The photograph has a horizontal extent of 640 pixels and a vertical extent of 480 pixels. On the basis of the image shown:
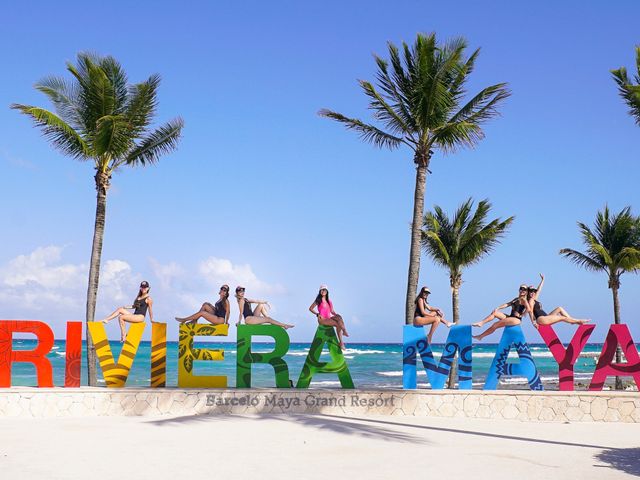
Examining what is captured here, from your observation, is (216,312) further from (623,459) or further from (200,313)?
(623,459)

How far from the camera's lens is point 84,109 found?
21.8 m

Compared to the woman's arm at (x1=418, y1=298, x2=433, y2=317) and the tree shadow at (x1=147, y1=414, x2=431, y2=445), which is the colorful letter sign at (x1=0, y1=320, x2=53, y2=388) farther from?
the woman's arm at (x1=418, y1=298, x2=433, y2=317)

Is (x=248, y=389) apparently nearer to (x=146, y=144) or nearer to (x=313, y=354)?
(x=313, y=354)

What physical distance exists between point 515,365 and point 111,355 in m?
10.3

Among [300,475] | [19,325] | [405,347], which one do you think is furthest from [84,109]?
[300,475]

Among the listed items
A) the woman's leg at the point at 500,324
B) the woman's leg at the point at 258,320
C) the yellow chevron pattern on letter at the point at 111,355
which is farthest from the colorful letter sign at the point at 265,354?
the woman's leg at the point at 500,324

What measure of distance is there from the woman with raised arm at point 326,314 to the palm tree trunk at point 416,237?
334 centimetres

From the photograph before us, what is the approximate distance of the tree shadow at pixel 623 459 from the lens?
10805 millimetres

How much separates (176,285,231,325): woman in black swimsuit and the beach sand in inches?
109

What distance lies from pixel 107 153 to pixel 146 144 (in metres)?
1.37

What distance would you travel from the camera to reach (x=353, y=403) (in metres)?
17.6

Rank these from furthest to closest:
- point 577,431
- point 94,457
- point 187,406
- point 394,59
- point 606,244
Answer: point 606,244 → point 394,59 → point 187,406 → point 577,431 → point 94,457

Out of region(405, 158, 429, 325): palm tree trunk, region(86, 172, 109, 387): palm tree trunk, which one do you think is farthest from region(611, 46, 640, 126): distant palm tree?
region(86, 172, 109, 387): palm tree trunk

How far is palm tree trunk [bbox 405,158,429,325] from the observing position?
21.0m
